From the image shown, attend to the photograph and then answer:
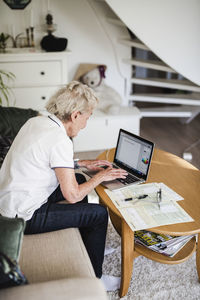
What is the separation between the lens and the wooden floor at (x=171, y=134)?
3.50 meters

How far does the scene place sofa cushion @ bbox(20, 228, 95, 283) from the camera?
137 centimetres

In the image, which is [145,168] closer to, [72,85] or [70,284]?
[72,85]

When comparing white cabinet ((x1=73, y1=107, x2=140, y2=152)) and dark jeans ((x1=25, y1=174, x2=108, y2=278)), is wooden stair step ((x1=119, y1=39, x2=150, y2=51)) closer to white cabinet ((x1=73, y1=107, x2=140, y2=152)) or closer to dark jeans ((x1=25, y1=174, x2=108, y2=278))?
white cabinet ((x1=73, y1=107, x2=140, y2=152))

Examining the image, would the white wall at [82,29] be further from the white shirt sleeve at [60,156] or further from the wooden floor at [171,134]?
the white shirt sleeve at [60,156]

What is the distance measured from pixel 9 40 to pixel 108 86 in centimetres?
119

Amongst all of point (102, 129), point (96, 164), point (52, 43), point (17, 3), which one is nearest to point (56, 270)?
point (96, 164)

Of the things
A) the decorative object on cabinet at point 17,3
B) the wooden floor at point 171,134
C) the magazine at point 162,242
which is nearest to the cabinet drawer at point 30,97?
the wooden floor at point 171,134

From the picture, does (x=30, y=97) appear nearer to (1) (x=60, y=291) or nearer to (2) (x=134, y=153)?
(2) (x=134, y=153)

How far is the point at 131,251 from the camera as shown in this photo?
5.65 ft

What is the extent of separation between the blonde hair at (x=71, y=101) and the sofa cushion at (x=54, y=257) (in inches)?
23.2

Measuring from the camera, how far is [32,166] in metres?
1.59

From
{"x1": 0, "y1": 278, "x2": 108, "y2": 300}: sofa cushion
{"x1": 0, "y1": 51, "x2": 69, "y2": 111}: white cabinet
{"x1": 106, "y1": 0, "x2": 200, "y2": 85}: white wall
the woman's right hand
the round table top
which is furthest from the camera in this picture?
{"x1": 0, "y1": 51, "x2": 69, "y2": 111}: white cabinet

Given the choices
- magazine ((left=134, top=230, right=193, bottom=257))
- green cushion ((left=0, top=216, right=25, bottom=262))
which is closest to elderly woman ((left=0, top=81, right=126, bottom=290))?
magazine ((left=134, top=230, right=193, bottom=257))

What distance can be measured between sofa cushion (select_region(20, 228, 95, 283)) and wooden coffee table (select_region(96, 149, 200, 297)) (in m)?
0.25
